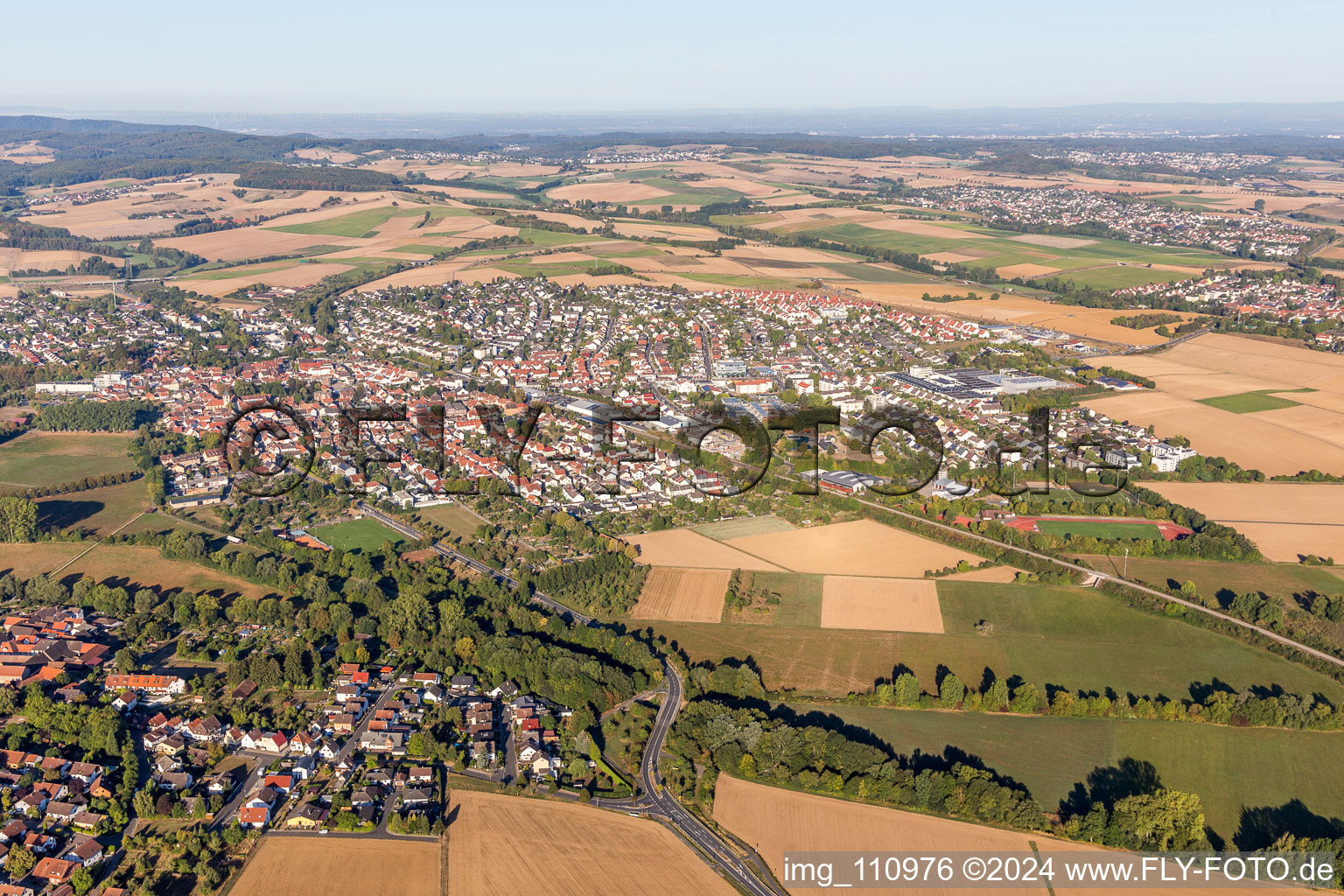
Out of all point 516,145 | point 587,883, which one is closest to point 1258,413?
point 587,883

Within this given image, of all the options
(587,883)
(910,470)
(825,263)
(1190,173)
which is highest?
(1190,173)

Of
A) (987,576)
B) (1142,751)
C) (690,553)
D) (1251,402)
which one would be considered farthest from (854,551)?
(1251,402)

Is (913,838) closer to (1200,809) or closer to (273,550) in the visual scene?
(1200,809)

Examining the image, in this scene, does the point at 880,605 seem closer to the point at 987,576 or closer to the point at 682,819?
the point at 987,576

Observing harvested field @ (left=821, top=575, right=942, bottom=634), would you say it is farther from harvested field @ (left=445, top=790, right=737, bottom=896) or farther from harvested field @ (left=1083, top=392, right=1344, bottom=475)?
harvested field @ (left=1083, top=392, right=1344, bottom=475)

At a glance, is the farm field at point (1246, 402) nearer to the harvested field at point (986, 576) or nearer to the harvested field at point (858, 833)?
the harvested field at point (986, 576)

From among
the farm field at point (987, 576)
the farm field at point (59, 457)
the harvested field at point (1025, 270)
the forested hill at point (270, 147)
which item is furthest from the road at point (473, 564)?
the forested hill at point (270, 147)

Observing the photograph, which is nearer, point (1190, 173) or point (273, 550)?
point (273, 550)
